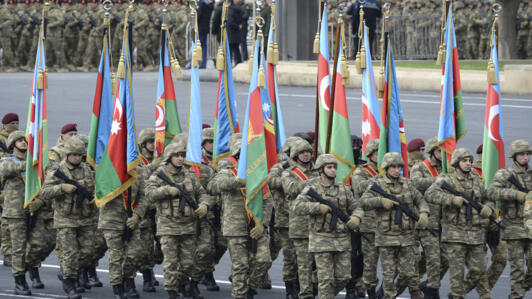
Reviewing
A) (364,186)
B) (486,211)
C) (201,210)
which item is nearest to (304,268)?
(364,186)

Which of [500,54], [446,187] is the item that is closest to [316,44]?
[446,187]

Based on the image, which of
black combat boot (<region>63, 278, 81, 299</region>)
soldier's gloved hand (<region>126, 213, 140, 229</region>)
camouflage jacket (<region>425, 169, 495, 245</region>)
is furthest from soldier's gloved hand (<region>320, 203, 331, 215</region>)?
black combat boot (<region>63, 278, 81, 299</region>)

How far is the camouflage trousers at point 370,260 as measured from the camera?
12891mm

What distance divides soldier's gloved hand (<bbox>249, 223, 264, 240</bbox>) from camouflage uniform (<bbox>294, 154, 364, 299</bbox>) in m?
0.78

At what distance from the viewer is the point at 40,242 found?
46.0ft

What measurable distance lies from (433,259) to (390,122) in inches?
68.2

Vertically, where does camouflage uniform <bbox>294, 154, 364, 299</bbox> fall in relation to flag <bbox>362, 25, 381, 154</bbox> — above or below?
below

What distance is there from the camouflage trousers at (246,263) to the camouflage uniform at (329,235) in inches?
31.8

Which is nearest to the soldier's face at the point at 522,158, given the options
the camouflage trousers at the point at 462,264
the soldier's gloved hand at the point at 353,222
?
the camouflage trousers at the point at 462,264

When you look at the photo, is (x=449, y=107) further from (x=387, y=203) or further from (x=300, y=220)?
(x=300, y=220)

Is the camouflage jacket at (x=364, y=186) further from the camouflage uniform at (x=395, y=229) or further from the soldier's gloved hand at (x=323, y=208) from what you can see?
the soldier's gloved hand at (x=323, y=208)

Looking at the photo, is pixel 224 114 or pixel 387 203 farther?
pixel 224 114

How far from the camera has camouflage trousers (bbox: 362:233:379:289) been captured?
42.3 feet

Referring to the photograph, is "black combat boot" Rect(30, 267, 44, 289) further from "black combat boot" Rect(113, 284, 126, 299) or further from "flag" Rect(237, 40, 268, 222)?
"flag" Rect(237, 40, 268, 222)
